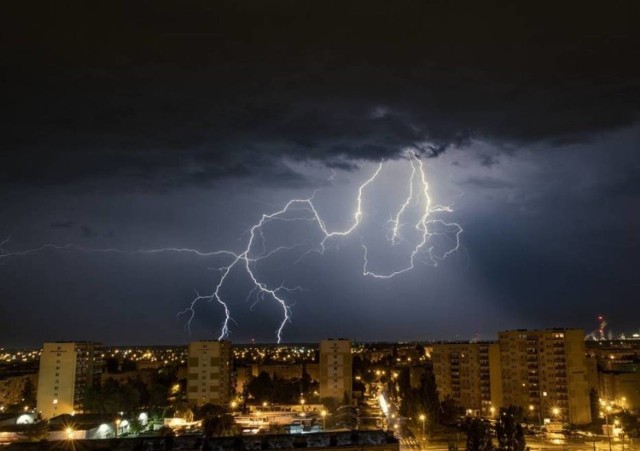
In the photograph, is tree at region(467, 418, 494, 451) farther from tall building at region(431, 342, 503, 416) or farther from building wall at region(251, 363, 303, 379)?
building wall at region(251, 363, 303, 379)

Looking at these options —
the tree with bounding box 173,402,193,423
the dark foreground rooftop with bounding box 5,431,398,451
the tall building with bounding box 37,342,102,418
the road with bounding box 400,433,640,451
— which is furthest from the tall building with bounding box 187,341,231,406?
the dark foreground rooftop with bounding box 5,431,398,451

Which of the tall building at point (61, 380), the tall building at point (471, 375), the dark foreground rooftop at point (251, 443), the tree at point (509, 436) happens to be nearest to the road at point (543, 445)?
the tree at point (509, 436)

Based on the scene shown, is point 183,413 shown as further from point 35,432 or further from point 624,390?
point 624,390

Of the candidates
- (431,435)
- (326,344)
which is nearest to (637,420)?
(431,435)

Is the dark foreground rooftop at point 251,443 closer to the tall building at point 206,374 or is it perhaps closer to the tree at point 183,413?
the tree at point 183,413

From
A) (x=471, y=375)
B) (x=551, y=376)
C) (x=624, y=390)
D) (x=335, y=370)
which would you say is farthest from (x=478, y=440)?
(x=624, y=390)

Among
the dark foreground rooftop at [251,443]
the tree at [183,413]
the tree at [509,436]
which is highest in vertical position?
the dark foreground rooftop at [251,443]

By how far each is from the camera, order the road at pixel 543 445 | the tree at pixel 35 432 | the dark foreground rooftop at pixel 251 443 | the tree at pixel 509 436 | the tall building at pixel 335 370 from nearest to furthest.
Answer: the dark foreground rooftop at pixel 251 443 < the tree at pixel 509 436 < the road at pixel 543 445 < the tree at pixel 35 432 < the tall building at pixel 335 370

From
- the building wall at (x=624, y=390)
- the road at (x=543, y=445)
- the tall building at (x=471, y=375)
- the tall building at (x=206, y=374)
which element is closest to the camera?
the road at (x=543, y=445)
